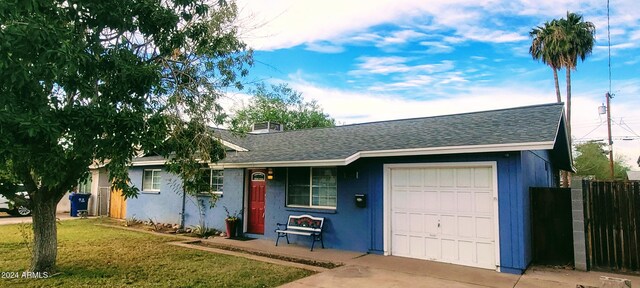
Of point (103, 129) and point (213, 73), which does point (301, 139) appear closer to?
point (213, 73)

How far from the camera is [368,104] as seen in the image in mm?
26703

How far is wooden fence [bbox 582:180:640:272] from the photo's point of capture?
6988mm

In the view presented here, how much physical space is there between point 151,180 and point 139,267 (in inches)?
317

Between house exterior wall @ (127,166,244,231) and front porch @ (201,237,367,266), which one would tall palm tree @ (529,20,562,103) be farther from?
house exterior wall @ (127,166,244,231)

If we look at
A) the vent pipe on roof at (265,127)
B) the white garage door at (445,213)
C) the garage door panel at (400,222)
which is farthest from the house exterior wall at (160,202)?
the white garage door at (445,213)

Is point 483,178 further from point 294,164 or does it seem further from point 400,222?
point 294,164

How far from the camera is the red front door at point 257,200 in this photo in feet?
36.4

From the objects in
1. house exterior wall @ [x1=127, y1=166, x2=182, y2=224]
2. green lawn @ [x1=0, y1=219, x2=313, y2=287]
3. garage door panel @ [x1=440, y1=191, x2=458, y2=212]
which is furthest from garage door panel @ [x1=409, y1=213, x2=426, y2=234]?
house exterior wall @ [x1=127, y1=166, x2=182, y2=224]

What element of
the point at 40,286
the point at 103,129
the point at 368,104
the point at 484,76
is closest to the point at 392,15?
the point at 484,76

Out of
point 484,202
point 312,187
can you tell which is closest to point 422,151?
point 484,202

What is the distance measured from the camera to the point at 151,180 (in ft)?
47.9

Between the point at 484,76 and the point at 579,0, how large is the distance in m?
7.70

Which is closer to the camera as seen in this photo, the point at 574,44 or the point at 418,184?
the point at 418,184

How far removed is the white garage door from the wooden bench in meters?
1.94
